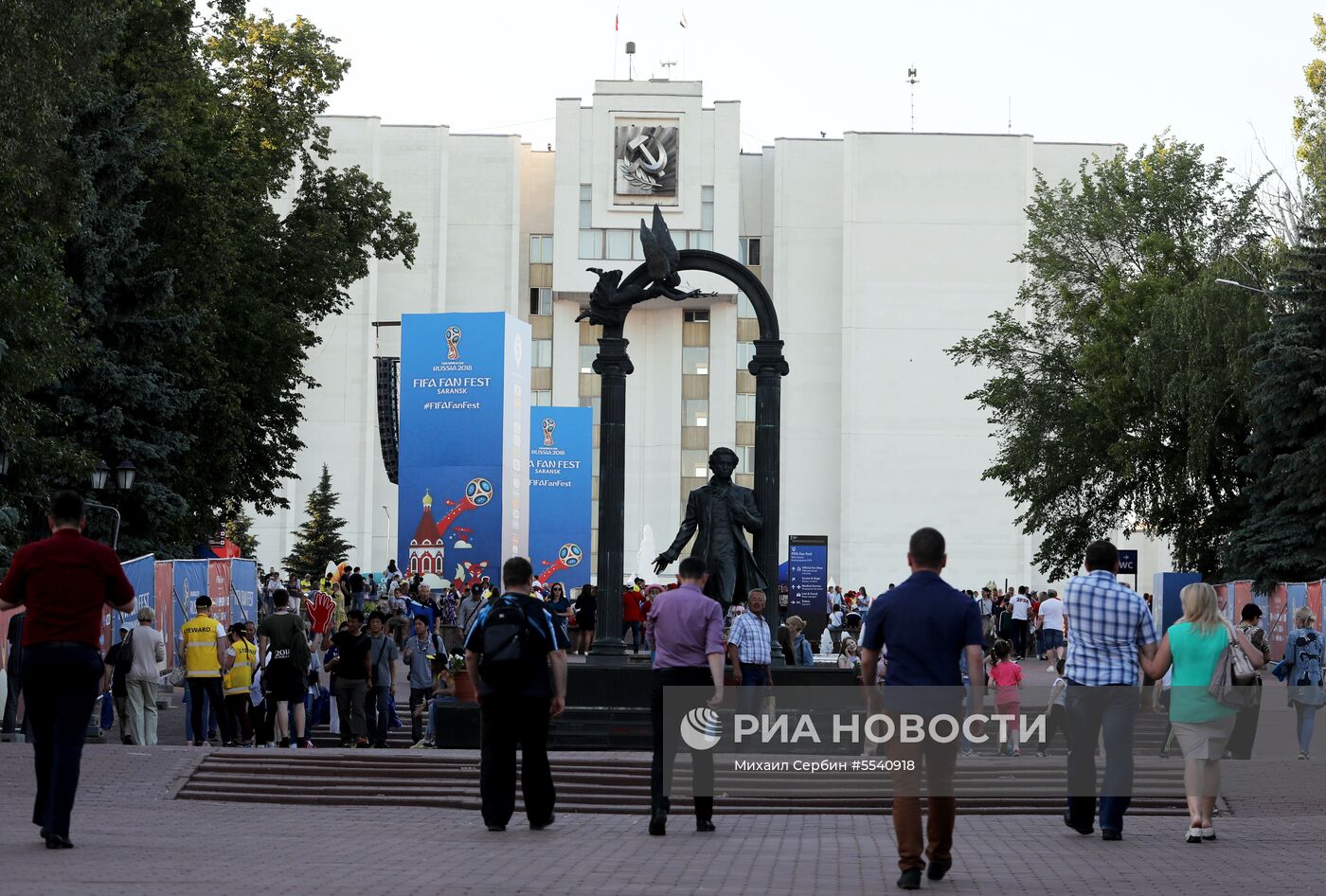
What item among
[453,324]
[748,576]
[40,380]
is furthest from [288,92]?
[748,576]

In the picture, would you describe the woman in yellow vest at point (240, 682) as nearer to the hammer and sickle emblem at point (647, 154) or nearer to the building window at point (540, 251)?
the hammer and sickle emblem at point (647, 154)

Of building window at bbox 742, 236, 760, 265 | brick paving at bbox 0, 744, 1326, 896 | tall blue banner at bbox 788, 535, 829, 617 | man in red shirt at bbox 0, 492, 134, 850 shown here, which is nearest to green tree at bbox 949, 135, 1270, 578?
tall blue banner at bbox 788, 535, 829, 617

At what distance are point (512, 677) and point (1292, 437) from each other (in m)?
27.2

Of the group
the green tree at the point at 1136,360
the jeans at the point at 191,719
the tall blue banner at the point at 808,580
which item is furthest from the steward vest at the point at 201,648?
the green tree at the point at 1136,360

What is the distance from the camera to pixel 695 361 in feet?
247

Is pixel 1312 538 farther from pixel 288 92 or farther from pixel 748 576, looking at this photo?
pixel 288 92

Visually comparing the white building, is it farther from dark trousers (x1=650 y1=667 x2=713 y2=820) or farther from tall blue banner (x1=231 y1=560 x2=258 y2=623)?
dark trousers (x1=650 y1=667 x2=713 y2=820)

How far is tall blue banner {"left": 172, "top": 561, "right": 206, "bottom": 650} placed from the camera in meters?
23.8

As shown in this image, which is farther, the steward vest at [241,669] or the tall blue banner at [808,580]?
the tall blue banner at [808,580]

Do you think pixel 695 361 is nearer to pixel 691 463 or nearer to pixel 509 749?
pixel 691 463

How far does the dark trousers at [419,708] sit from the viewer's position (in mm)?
21375

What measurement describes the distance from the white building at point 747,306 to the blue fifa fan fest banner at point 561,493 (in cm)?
2567

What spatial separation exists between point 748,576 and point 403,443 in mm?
18648

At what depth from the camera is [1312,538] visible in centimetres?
3506
